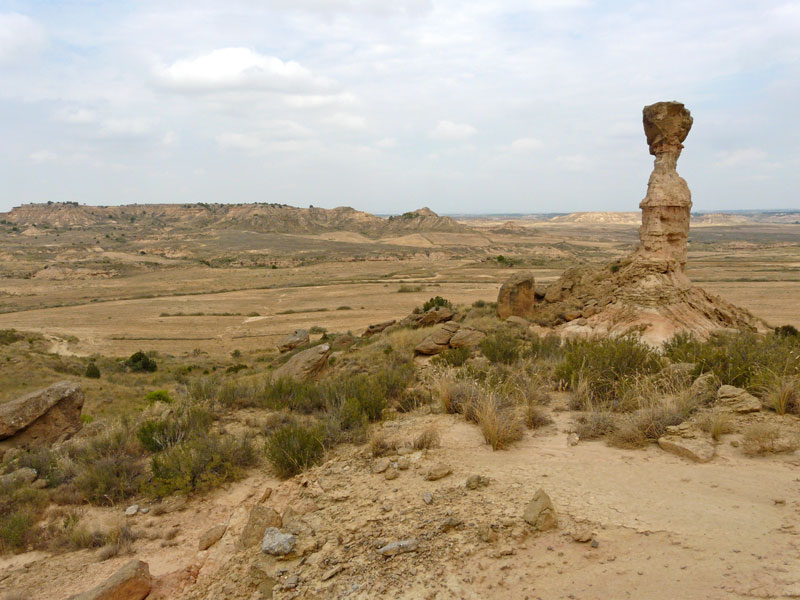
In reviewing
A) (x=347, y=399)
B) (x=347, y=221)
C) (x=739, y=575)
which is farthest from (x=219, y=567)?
(x=347, y=221)

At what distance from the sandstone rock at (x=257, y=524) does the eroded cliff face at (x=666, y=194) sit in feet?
51.7

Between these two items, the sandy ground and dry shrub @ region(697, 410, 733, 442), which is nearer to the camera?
the sandy ground

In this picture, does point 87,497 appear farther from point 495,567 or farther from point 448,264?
point 448,264

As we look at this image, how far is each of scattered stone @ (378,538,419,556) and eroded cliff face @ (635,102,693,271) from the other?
15.5 m

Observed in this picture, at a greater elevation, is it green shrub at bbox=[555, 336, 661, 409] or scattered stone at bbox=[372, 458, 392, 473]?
green shrub at bbox=[555, 336, 661, 409]

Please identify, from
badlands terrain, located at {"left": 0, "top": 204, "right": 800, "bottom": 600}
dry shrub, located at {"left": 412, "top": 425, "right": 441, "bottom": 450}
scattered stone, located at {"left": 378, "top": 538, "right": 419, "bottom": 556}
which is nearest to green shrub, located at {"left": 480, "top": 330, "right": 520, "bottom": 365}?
badlands terrain, located at {"left": 0, "top": 204, "right": 800, "bottom": 600}

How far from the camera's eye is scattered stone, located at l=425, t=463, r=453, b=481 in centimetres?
494

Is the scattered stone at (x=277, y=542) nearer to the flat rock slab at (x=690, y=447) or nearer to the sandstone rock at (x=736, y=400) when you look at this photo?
the flat rock slab at (x=690, y=447)

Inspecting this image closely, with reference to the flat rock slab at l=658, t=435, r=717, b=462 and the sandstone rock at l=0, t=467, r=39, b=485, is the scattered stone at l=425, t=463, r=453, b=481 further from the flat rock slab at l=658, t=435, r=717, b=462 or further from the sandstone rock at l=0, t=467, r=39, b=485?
the sandstone rock at l=0, t=467, r=39, b=485

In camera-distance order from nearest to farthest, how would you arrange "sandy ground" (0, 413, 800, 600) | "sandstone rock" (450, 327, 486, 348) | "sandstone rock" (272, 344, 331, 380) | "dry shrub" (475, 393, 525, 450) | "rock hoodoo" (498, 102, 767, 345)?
"sandy ground" (0, 413, 800, 600) → "dry shrub" (475, 393, 525, 450) → "sandstone rock" (272, 344, 331, 380) → "sandstone rock" (450, 327, 486, 348) → "rock hoodoo" (498, 102, 767, 345)

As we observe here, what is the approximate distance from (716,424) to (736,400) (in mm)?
1058

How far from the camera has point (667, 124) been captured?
15.9 meters

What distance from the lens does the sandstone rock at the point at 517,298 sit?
1891 centimetres

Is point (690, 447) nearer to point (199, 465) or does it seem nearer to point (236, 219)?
point (199, 465)
